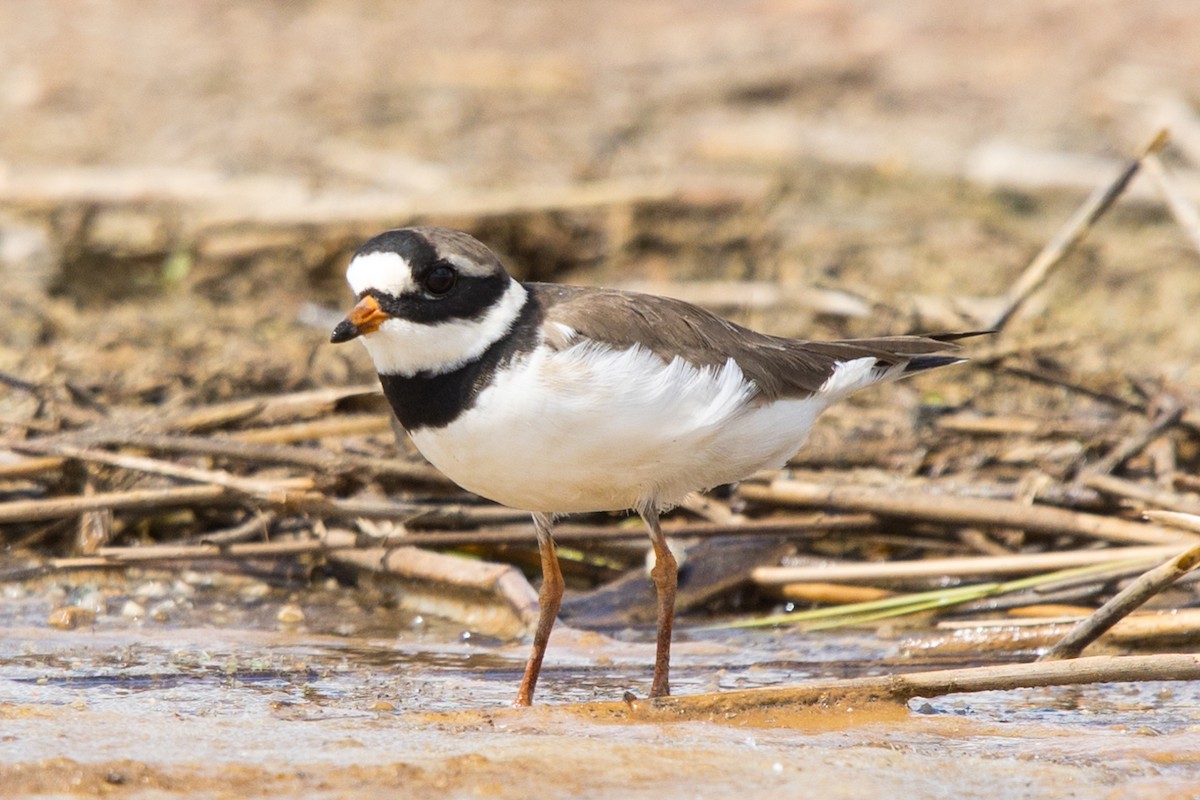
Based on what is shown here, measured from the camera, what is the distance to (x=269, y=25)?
1347 centimetres

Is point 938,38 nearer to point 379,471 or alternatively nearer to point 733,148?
point 733,148

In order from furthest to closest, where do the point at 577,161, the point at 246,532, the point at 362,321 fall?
the point at 577,161 < the point at 246,532 < the point at 362,321

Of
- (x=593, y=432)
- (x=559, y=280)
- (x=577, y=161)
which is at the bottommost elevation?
(x=593, y=432)

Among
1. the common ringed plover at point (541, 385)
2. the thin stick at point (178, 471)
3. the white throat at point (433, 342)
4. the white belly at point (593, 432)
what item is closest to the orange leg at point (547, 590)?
the common ringed plover at point (541, 385)

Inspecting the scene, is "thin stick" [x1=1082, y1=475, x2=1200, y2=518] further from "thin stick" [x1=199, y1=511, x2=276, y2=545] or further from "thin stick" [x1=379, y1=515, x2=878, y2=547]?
"thin stick" [x1=199, y1=511, x2=276, y2=545]

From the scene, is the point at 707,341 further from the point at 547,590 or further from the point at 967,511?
the point at 967,511

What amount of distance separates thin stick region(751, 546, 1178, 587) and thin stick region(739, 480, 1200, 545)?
9 centimetres

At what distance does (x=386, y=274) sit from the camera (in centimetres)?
422

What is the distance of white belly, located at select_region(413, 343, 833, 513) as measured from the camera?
4.16m

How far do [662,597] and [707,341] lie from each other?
803 mm

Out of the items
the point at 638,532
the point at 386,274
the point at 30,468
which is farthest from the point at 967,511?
the point at 30,468

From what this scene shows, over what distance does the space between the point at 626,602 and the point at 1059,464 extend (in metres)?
1.79

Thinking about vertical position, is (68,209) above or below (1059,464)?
above

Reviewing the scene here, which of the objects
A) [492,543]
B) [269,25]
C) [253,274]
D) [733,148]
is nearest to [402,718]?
[492,543]
